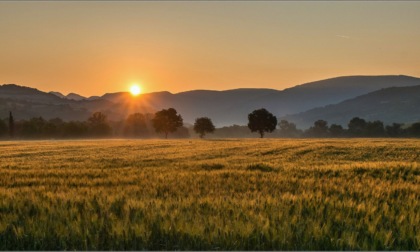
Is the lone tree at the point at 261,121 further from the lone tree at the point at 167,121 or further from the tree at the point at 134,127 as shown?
the tree at the point at 134,127

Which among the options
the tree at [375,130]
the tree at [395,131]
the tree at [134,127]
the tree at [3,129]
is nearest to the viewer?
the tree at [395,131]

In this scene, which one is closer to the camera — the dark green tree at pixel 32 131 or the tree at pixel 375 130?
the tree at pixel 375 130

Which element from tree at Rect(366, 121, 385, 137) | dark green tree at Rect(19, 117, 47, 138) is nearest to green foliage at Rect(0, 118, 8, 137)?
dark green tree at Rect(19, 117, 47, 138)

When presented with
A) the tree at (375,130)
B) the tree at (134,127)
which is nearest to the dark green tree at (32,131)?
the tree at (134,127)

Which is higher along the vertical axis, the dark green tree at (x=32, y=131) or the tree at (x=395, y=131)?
the dark green tree at (x=32, y=131)

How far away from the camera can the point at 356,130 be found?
16950cm

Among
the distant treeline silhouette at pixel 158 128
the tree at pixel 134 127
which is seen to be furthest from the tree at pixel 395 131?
the tree at pixel 134 127

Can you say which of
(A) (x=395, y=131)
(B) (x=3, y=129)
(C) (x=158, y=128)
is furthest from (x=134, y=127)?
(A) (x=395, y=131)

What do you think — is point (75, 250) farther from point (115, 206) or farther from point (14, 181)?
point (14, 181)

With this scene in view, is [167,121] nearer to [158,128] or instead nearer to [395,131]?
[158,128]

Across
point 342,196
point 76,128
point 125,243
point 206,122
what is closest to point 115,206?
point 125,243

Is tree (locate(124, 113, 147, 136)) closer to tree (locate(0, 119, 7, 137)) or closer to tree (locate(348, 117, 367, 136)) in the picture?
tree (locate(0, 119, 7, 137))

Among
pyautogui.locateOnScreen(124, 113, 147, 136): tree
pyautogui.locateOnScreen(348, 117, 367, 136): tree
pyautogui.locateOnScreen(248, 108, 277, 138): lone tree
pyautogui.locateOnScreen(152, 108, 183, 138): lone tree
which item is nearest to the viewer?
pyautogui.locateOnScreen(248, 108, 277, 138): lone tree

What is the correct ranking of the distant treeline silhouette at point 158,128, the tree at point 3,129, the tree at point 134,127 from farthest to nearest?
the tree at point 134,127
the tree at point 3,129
the distant treeline silhouette at point 158,128
